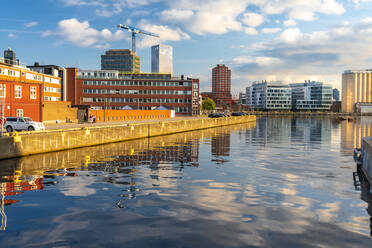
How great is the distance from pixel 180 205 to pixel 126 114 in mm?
88159

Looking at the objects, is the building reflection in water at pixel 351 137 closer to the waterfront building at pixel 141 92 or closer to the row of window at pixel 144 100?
the waterfront building at pixel 141 92

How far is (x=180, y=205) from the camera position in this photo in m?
17.4

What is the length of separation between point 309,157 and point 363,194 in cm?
1753

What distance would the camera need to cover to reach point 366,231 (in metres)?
14.0

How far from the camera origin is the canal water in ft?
42.5

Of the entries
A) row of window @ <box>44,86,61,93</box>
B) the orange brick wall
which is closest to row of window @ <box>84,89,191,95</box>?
row of window @ <box>44,86,61,93</box>

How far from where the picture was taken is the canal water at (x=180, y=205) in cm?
1297

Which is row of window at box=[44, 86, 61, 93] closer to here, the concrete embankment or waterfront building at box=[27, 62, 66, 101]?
waterfront building at box=[27, 62, 66, 101]

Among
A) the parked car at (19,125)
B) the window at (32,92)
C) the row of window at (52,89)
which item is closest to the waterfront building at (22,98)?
the window at (32,92)

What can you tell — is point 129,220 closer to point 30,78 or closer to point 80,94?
point 30,78

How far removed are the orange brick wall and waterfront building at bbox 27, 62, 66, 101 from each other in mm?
52206

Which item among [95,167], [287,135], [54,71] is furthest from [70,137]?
[54,71]

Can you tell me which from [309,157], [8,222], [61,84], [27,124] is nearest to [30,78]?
[61,84]

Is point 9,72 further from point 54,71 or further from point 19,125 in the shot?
point 19,125
